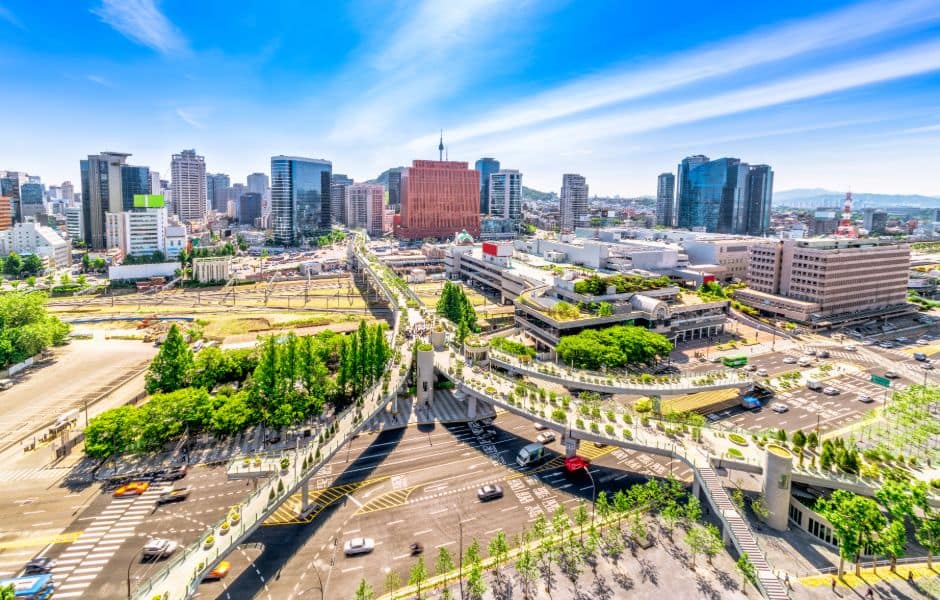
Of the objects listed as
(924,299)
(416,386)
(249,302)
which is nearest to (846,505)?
(416,386)

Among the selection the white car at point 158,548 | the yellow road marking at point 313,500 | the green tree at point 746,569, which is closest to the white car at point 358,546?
the yellow road marking at point 313,500

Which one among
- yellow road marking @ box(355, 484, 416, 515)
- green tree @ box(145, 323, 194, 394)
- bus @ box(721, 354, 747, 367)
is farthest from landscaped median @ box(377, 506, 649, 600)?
green tree @ box(145, 323, 194, 394)

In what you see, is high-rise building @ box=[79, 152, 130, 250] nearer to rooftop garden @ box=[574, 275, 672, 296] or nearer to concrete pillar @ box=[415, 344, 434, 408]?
concrete pillar @ box=[415, 344, 434, 408]

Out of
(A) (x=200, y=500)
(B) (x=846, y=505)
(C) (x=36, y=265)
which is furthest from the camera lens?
(C) (x=36, y=265)

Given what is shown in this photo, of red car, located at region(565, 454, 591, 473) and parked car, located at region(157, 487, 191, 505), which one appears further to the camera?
red car, located at region(565, 454, 591, 473)

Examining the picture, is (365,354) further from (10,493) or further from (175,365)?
(10,493)

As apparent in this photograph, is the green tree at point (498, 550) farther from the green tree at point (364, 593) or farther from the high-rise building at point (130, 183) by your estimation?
the high-rise building at point (130, 183)

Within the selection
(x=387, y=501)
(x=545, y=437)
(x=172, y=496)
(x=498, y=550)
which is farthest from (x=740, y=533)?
(x=172, y=496)
